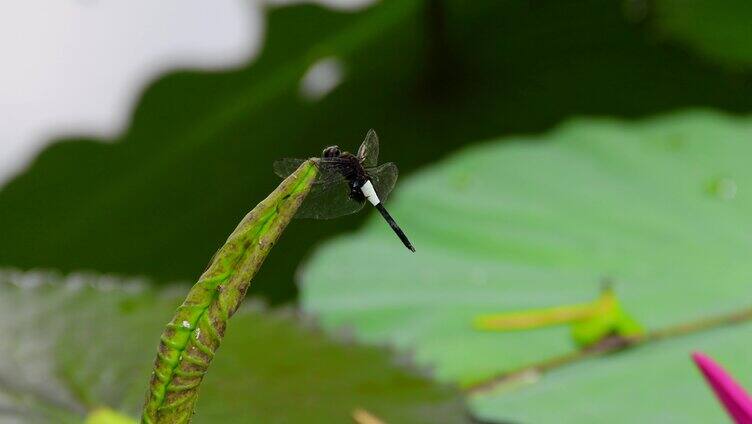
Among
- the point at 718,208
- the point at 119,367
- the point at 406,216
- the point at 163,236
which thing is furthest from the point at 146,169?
the point at 718,208

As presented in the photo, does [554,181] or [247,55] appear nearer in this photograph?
[554,181]

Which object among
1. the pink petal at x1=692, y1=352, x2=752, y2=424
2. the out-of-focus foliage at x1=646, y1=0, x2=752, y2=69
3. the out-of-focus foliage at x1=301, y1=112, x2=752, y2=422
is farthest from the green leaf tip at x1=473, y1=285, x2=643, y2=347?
the out-of-focus foliage at x1=646, y1=0, x2=752, y2=69

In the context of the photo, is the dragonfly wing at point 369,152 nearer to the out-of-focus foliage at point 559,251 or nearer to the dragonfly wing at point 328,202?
the dragonfly wing at point 328,202

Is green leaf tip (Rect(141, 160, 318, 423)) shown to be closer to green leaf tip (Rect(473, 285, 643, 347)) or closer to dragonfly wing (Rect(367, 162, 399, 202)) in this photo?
dragonfly wing (Rect(367, 162, 399, 202))

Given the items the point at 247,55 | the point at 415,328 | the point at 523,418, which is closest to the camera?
the point at 523,418

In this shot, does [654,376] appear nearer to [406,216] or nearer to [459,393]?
[459,393]

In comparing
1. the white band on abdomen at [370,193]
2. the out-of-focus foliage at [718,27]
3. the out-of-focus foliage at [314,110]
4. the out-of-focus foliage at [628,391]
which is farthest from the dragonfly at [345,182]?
the out-of-focus foliage at [718,27]

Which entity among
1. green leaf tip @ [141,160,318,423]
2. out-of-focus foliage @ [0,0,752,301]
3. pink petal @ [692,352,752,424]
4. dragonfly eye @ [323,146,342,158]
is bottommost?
out-of-focus foliage @ [0,0,752,301]
